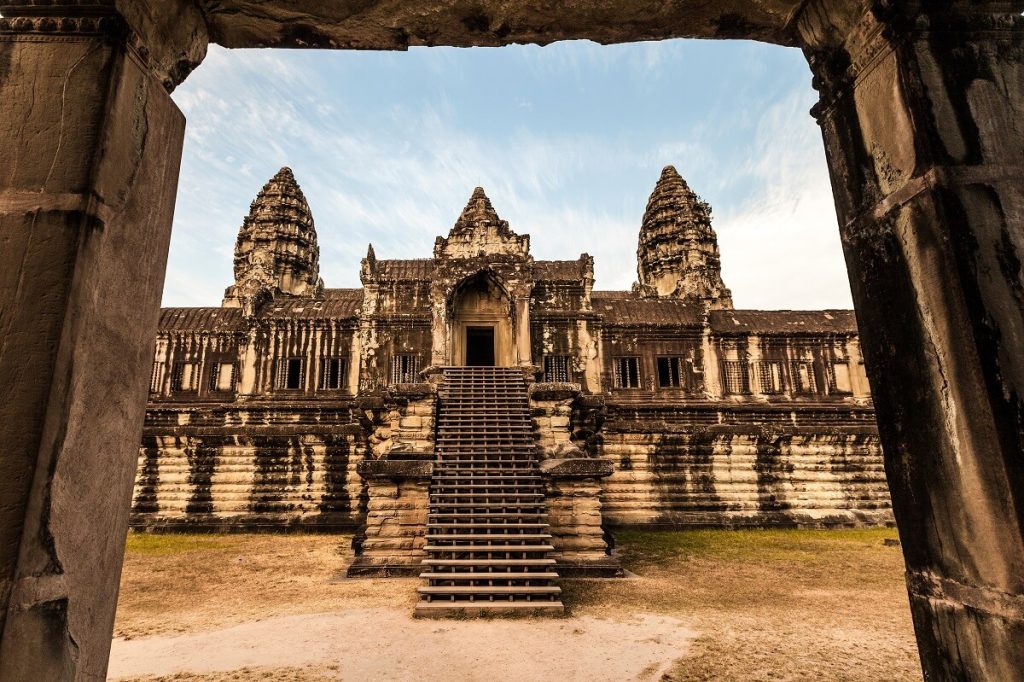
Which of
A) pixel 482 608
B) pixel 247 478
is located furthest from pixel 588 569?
pixel 247 478

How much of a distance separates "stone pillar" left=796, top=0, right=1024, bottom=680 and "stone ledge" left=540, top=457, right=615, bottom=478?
24.6ft

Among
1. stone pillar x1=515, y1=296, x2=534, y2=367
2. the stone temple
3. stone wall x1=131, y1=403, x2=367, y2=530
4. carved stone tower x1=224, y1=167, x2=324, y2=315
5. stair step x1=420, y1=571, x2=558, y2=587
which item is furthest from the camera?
carved stone tower x1=224, y1=167, x2=324, y2=315

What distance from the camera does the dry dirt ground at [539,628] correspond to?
16.0 ft

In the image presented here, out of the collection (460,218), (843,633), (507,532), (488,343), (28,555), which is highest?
(460,218)

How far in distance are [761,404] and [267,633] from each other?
18229mm

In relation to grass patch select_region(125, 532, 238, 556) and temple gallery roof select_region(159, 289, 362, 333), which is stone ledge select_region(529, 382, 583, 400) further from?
temple gallery roof select_region(159, 289, 362, 333)

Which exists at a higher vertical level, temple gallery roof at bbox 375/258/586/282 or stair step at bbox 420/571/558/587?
temple gallery roof at bbox 375/258/586/282

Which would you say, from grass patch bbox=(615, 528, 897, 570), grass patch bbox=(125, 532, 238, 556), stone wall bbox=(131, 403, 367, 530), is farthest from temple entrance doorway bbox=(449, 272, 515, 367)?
grass patch bbox=(125, 532, 238, 556)

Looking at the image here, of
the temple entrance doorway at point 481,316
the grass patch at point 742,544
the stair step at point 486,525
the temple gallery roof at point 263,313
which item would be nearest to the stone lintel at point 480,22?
the stair step at point 486,525

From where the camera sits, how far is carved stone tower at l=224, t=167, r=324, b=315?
32719 mm

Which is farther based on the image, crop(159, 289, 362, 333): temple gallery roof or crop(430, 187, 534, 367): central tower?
crop(159, 289, 362, 333): temple gallery roof

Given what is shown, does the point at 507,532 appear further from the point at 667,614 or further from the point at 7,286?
the point at 7,286

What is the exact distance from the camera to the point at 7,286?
1.79 m

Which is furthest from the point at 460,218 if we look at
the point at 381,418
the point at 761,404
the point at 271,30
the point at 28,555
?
the point at 28,555
